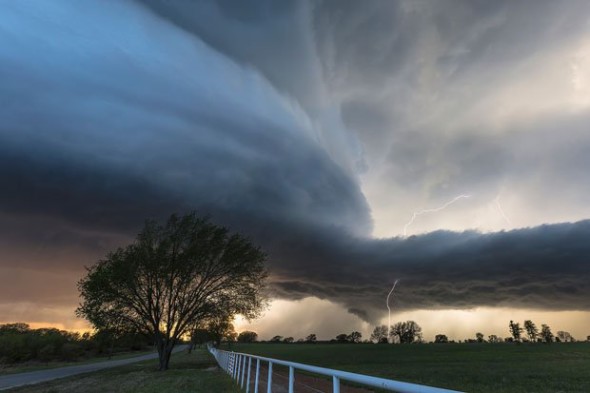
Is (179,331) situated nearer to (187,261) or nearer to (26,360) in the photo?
(187,261)

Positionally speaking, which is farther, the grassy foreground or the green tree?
the green tree

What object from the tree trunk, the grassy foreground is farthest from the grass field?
the tree trunk

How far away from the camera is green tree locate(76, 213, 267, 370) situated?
150 ft

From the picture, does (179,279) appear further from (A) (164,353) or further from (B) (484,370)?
(B) (484,370)

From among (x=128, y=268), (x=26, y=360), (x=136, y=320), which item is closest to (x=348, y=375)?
(x=128, y=268)

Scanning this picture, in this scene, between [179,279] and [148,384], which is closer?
[148,384]

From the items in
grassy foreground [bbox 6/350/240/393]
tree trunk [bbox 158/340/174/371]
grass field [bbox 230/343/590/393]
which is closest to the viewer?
grassy foreground [bbox 6/350/240/393]

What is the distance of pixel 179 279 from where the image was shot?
47156 millimetres

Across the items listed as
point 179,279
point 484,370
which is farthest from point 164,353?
point 484,370

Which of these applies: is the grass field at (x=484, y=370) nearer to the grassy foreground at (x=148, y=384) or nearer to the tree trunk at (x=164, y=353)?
the grassy foreground at (x=148, y=384)

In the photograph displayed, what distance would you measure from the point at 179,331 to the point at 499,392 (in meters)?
35.7

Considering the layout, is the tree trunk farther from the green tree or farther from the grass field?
the grass field

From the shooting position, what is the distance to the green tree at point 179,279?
150 feet

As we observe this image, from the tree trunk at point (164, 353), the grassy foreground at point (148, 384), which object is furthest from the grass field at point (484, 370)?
the tree trunk at point (164, 353)
